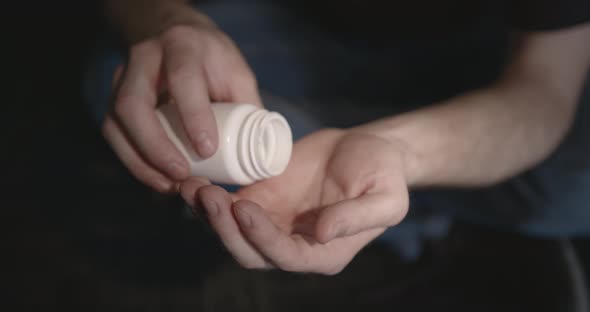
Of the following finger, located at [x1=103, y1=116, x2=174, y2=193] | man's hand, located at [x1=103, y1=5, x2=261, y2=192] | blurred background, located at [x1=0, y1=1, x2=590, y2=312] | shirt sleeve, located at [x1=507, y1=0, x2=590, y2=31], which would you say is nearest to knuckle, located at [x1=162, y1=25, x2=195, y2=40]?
man's hand, located at [x1=103, y1=5, x2=261, y2=192]

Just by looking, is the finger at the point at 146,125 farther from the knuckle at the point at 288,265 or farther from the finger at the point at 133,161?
the knuckle at the point at 288,265

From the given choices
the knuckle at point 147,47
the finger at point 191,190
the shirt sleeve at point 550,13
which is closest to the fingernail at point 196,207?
the finger at point 191,190

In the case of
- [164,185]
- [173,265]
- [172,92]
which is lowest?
[173,265]

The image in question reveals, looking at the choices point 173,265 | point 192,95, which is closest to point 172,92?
point 192,95

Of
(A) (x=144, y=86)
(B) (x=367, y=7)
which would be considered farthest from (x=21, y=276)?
(B) (x=367, y=7)

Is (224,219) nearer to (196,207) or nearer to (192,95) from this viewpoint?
(196,207)

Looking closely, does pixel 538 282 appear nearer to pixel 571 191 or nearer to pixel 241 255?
pixel 571 191
